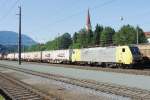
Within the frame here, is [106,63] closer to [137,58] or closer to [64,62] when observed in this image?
[137,58]

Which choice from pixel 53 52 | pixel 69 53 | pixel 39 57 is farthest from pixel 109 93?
pixel 39 57

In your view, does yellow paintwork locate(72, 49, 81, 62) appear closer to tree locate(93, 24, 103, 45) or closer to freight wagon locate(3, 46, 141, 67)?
freight wagon locate(3, 46, 141, 67)

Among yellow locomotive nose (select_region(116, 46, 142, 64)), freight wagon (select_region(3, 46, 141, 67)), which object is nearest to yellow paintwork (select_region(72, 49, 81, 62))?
freight wagon (select_region(3, 46, 141, 67))

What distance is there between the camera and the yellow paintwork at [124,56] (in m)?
37.8

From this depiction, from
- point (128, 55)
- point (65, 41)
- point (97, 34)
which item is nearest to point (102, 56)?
point (128, 55)

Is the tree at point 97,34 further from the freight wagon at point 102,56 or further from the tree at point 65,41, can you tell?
the freight wagon at point 102,56

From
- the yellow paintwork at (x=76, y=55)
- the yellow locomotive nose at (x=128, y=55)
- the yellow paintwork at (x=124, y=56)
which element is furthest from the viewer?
the yellow paintwork at (x=76, y=55)

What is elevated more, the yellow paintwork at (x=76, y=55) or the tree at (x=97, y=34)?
the tree at (x=97, y=34)

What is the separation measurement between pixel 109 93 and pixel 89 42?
126m

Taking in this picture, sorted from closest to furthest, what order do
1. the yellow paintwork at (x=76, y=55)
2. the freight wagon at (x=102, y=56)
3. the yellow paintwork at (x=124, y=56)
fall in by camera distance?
1. the yellow paintwork at (x=124, y=56)
2. the freight wagon at (x=102, y=56)
3. the yellow paintwork at (x=76, y=55)

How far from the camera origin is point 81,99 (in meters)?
15.1

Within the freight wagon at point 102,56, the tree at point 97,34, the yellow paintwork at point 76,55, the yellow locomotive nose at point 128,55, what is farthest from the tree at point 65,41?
the yellow locomotive nose at point 128,55

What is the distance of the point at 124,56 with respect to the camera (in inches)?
1513

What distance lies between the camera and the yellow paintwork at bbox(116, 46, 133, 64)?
124ft
